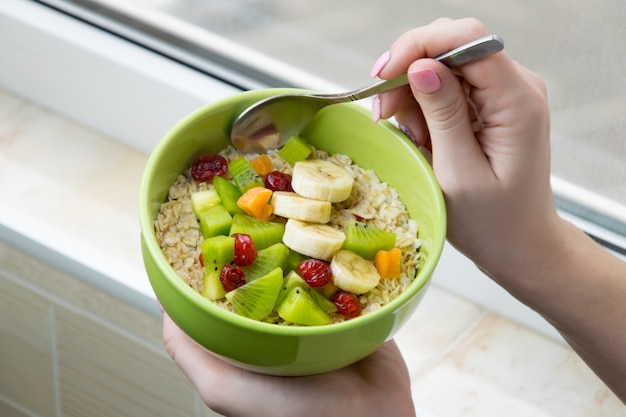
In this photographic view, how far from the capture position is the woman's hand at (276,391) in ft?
3.07

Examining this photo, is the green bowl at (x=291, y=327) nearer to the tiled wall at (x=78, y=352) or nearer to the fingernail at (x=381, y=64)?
the fingernail at (x=381, y=64)

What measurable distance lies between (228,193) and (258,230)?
58mm

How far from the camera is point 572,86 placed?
1201 mm

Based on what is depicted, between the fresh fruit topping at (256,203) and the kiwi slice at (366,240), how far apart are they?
78mm

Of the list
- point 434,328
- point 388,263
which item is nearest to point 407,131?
point 388,263

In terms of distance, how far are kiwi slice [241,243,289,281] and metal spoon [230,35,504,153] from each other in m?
0.14

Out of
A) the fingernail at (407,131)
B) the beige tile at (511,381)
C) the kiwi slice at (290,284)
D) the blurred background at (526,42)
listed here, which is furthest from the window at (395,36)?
the kiwi slice at (290,284)

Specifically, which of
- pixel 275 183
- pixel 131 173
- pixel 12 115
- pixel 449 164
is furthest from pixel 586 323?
pixel 12 115

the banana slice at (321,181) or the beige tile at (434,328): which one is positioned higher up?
the banana slice at (321,181)

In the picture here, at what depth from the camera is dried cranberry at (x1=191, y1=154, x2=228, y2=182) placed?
94 centimetres

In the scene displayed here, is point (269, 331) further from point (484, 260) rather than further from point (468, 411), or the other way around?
point (468, 411)

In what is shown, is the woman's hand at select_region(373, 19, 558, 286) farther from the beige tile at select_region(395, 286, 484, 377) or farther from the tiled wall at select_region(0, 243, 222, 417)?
the tiled wall at select_region(0, 243, 222, 417)

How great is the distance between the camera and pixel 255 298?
0.82 m

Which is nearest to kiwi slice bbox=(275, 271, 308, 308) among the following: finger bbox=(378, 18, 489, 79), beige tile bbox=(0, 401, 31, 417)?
finger bbox=(378, 18, 489, 79)
